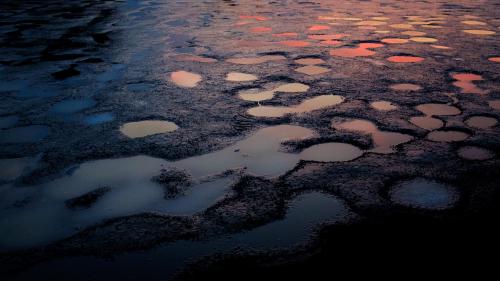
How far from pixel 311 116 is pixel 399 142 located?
0.50 m

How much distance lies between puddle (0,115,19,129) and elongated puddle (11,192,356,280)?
1282mm

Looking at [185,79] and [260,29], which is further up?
[260,29]

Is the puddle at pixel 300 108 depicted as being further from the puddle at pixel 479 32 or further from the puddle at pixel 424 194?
the puddle at pixel 479 32

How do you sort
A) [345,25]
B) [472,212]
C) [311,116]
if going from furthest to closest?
[345,25], [311,116], [472,212]

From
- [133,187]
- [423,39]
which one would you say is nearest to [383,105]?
[133,187]

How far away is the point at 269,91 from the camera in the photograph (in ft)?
8.52

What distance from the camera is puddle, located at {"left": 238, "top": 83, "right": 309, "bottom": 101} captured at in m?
2.49

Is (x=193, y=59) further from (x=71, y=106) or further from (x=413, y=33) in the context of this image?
(x=413, y=33)

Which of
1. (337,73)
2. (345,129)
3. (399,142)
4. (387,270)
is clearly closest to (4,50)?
(337,73)

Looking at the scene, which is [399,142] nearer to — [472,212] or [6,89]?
[472,212]

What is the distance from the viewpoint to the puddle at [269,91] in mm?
2486

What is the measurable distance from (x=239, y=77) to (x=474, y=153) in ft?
5.46

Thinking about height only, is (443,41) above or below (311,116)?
above

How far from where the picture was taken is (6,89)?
8.98 feet
